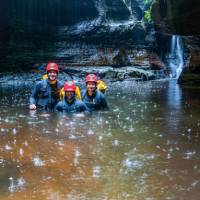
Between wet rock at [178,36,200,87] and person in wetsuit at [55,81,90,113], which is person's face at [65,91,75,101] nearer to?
person in wetsuit at [55,81,90,113]

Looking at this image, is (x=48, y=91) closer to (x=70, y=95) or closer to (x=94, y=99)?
(x=70, y=95)

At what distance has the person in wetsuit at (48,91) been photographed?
35.8 feet

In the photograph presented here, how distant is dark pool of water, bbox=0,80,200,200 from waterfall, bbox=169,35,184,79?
1147 inches

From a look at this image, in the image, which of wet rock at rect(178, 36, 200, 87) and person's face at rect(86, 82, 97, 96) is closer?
person's face at rect(86, 82, 97, 96)

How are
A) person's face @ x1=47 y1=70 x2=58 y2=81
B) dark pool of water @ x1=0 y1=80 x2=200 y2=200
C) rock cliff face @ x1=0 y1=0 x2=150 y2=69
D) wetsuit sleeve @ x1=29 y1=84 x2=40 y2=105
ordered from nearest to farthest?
dark pool of water @ x1=0 y1=80 x2=200 y2=200
person's face @ x1=47 y1=70 x2=58 y2=81
wetsuit sleeve @ x1=29 y1=84 x2=40 y2=105
rock cliff face @ x1=0 y1=0 x2=150 y2=69

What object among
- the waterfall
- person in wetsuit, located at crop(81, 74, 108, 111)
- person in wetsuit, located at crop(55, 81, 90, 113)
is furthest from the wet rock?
person in wetsuit, located at crop(55, 81, 90, 113)

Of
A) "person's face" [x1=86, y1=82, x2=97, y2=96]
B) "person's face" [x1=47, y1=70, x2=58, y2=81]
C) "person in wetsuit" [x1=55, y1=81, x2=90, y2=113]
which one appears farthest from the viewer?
"person's face" [x1=47, y1=70, x2=58, y2=81]

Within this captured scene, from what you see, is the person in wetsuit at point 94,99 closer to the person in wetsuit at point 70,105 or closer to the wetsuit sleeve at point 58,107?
the person in wetsuit at point 70,105

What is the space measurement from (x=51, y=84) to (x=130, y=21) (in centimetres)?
2932

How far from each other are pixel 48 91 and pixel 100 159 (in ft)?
20.9

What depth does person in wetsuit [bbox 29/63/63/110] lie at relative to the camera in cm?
1093

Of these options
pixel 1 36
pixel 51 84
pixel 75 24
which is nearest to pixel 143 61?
pixel 75 24

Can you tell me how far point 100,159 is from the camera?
16.5ft

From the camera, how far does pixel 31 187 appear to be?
12.8ft
